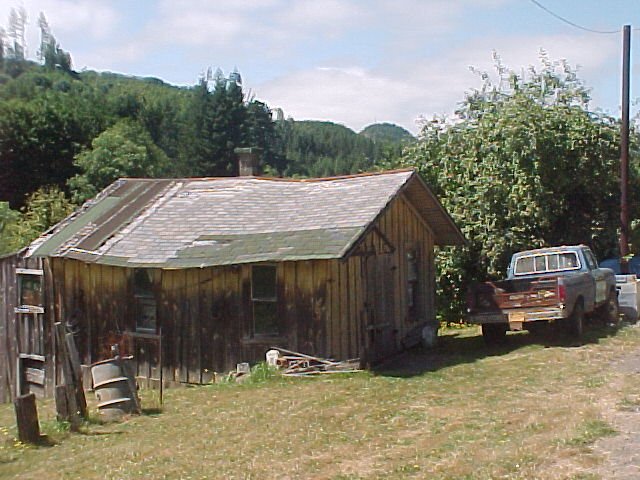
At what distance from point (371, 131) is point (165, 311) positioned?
173m

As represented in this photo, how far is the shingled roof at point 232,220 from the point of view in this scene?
15.9 metres

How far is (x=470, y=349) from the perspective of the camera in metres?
18.3

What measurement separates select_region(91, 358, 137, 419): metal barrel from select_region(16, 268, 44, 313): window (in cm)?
650

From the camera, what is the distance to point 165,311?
17359 mm

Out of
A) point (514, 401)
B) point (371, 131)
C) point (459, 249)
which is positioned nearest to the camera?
point (514, 401)

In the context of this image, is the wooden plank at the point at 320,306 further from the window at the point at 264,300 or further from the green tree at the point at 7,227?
the green tree at the point at 7,227

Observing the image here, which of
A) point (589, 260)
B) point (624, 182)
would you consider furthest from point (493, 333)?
point (624, 182)

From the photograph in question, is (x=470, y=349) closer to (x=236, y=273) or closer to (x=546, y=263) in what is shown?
(x=546, y=263)

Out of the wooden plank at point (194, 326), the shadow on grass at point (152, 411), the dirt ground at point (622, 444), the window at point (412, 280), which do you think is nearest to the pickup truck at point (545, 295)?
the window at point (412, 280)

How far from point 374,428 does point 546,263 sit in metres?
9.41

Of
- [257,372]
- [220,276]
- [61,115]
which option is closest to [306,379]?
[257,372]

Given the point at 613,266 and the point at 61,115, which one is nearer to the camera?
the point at 613,266

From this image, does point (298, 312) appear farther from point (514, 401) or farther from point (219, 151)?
point (219, 151)

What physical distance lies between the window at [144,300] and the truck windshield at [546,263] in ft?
28.3
